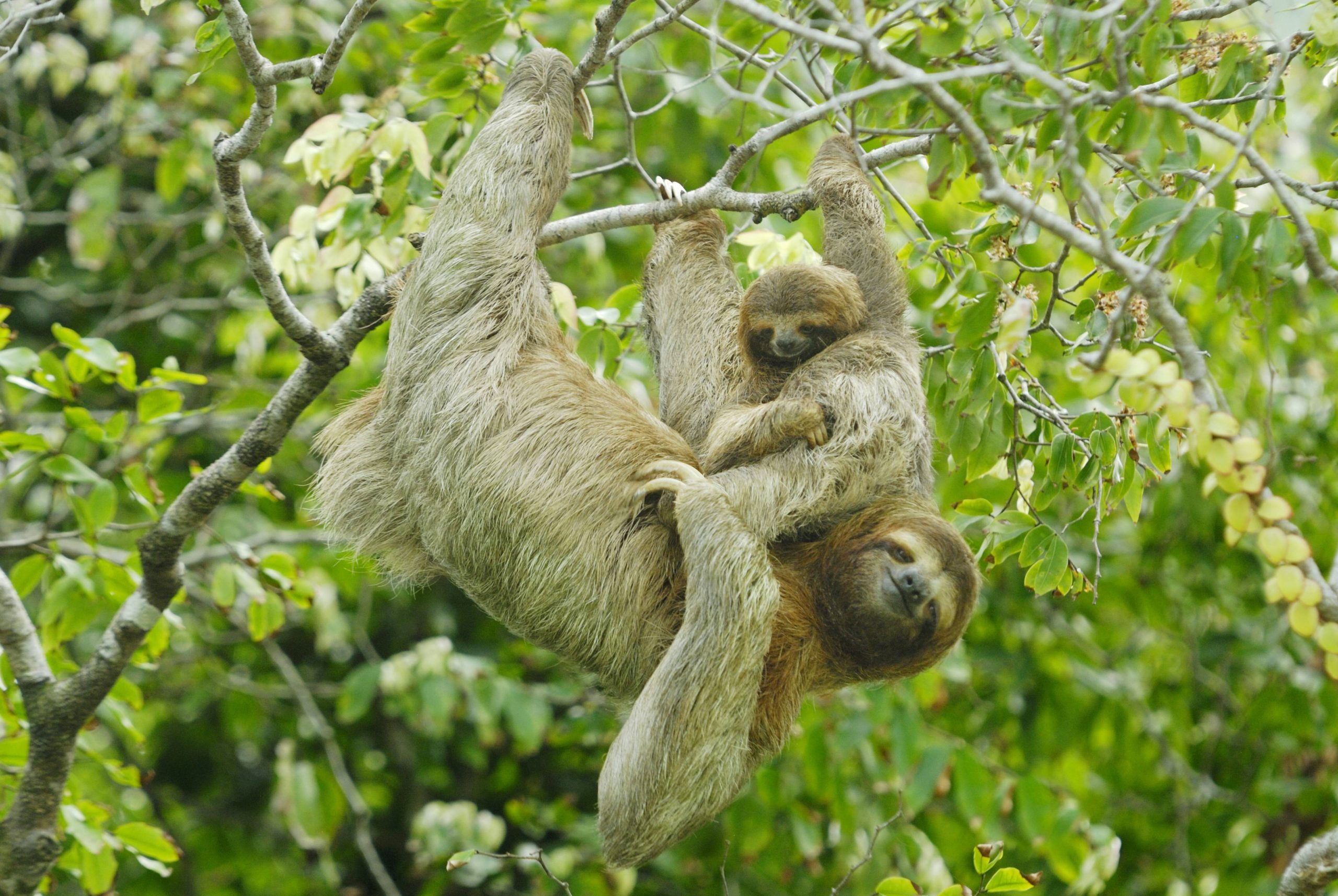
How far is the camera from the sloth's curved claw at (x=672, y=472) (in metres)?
5.14

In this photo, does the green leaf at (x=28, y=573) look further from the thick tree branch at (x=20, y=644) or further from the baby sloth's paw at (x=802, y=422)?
the baby sloth's paw at (x=802, y=422)

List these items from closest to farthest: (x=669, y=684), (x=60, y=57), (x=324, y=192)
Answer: (x=669, y=684)
(x=60, y=57)
(x=324, y=192)

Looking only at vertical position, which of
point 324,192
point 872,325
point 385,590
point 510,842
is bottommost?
point 510,842

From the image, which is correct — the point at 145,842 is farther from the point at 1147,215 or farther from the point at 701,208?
the point at 1147,215

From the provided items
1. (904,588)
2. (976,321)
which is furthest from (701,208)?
(904,588)

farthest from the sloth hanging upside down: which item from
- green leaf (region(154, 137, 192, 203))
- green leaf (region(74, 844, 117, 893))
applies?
green leaf (region(154, 137, 192, 203))

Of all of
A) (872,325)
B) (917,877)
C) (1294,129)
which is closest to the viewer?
(872,325)

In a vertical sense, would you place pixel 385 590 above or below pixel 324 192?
below

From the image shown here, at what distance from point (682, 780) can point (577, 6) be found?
779cm

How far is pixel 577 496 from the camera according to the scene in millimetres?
5348

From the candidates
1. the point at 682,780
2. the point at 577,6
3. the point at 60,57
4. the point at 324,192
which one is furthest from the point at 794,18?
the point at 60,57

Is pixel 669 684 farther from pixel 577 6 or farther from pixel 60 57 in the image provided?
pixel 60 57

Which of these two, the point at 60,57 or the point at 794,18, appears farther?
the point at 60,57

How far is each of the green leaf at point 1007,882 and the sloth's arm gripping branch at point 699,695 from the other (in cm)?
117
